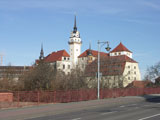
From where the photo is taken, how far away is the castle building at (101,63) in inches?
2157

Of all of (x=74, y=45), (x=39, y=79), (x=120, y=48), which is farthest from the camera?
A: (x=120, y=48)

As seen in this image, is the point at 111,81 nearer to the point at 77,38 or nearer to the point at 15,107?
the point at 15,107

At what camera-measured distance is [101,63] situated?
6325 centimetres

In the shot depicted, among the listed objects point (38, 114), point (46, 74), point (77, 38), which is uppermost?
point (77, 38)

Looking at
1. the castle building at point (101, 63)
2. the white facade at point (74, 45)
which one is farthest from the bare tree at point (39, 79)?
the white facade at point (74, 45)

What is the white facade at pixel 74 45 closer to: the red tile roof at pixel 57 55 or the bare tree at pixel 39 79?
the red tile roof at pixel 57 55

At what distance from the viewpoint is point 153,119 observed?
1463 centimetres

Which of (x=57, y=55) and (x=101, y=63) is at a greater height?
(x=57, y=55)

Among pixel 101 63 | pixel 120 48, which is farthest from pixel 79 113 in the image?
pixel 120 48

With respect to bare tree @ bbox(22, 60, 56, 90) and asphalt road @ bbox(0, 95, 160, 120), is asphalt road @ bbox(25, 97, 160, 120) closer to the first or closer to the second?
asphalt road @ bbox(0, 95, 160, 120)

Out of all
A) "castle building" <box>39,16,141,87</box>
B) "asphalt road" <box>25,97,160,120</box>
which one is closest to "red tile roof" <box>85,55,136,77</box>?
"castle building" <box>39,16,141,87</box>

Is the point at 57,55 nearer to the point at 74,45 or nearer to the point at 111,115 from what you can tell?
the point at 74,45

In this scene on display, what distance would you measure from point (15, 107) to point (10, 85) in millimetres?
16887

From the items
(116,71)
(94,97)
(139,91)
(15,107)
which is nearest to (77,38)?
(116,71)
